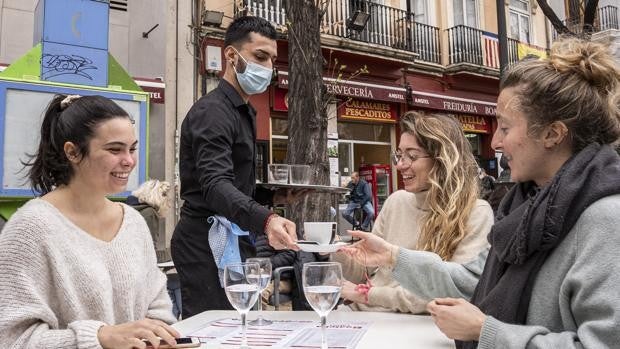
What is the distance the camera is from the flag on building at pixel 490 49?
1501 cm

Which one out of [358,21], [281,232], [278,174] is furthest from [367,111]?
[281,232]

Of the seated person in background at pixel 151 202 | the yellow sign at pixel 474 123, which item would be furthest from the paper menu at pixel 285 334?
the yellow sign at pixel 474 123

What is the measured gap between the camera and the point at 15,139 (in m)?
4.88

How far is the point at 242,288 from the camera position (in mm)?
1619

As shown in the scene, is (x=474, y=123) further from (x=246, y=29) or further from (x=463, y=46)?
(x=246, y=29)

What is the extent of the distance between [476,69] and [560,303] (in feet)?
45.8

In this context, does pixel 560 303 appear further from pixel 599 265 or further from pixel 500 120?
pixel 500 120

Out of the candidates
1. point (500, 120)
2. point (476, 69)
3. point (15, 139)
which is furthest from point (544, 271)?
point (476, 69)

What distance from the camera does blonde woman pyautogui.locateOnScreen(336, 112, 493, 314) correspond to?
219 centimetres

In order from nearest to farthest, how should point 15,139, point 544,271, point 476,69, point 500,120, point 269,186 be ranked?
1. point 544,271
2. point 500,120
3. point 269,186
4. point 15,139
5. point 476,69

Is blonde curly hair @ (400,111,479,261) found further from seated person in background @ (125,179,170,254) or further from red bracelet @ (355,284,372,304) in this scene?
seated person in background @ (125,179,170,254)

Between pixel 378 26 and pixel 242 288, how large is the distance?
12.5 metres

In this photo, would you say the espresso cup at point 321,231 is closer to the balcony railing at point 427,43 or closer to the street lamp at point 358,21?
the street lamp at point 358,21

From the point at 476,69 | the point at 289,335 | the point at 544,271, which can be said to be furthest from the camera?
the point at 476,69
